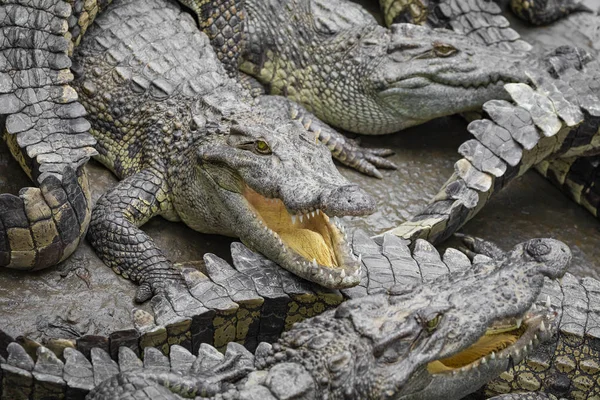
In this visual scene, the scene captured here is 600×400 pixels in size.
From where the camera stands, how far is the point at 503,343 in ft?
9.87

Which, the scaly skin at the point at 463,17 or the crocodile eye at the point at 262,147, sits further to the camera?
the scaly skin at the point at 463,17

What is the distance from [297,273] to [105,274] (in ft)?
2.53

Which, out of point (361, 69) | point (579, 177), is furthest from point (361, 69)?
point (579, 177)

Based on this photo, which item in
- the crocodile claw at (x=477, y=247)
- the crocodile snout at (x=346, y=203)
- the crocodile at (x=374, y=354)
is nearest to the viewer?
the crocodile at (x=374, y=354)

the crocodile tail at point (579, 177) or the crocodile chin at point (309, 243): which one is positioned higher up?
the crocodile chin at point (309, 243)

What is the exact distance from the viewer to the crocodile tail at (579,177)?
4.61m

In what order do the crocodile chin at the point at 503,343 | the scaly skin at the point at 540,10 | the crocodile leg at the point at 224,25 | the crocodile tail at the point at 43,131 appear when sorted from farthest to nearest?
the scaly skin at the point at 540,10, the crocodile leg at the point at 224,25, the crocodile tail at the point at 43,131, the crocodile chin at the point at 503,343

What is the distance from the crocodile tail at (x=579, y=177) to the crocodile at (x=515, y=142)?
0.12 m

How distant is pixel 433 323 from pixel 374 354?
0.20m

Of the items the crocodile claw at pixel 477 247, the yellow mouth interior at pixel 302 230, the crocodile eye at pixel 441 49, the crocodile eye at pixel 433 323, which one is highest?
the crocodile eye at pixel 441 49

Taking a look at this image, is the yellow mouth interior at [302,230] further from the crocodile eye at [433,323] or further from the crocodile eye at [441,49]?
the crocodile eye at [441,49]

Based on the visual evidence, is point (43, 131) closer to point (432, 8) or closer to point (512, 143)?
point (512, 143)

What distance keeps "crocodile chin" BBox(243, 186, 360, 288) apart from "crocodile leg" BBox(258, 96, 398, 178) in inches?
34.8

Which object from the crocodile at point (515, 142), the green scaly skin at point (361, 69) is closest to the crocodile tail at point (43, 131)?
the green scaly skin at point (361, 69)
